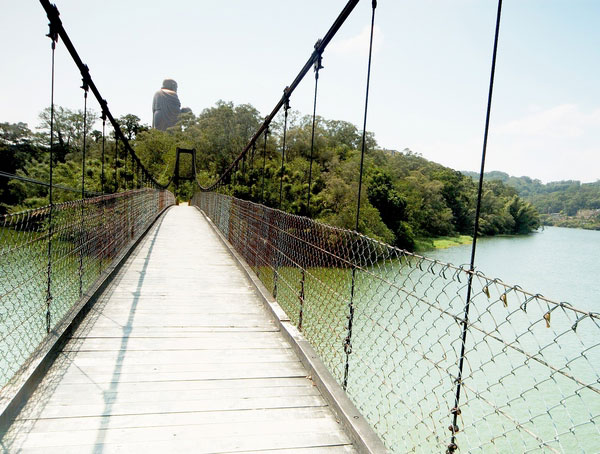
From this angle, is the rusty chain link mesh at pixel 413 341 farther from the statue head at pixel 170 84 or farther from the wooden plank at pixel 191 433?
the statue head at pixel 170 84

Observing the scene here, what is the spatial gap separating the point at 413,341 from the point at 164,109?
5775 cm

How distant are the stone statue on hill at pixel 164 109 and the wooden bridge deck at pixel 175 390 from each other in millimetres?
62819

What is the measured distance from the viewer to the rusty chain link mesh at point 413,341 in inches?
46.6

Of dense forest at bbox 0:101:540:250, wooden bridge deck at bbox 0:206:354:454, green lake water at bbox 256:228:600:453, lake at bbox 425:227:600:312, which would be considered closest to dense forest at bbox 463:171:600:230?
dense forest at bbox 0:101:540:250

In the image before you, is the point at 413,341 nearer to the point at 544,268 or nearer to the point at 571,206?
the point at 544,268

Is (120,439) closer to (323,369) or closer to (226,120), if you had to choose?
(323,369)

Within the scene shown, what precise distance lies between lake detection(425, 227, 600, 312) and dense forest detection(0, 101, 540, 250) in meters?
3.85

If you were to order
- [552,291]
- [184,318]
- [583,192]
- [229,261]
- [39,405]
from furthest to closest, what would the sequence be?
[583,192], [552,291], [229,261], [184,318], [39,405]

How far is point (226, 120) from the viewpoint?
113ft

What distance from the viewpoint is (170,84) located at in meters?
63.8

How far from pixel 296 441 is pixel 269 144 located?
102ft

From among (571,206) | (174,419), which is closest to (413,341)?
(174,419)

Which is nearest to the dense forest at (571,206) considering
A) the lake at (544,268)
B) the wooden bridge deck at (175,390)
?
the lake at (544,268)

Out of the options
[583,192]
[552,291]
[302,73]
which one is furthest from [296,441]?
[583,192]
